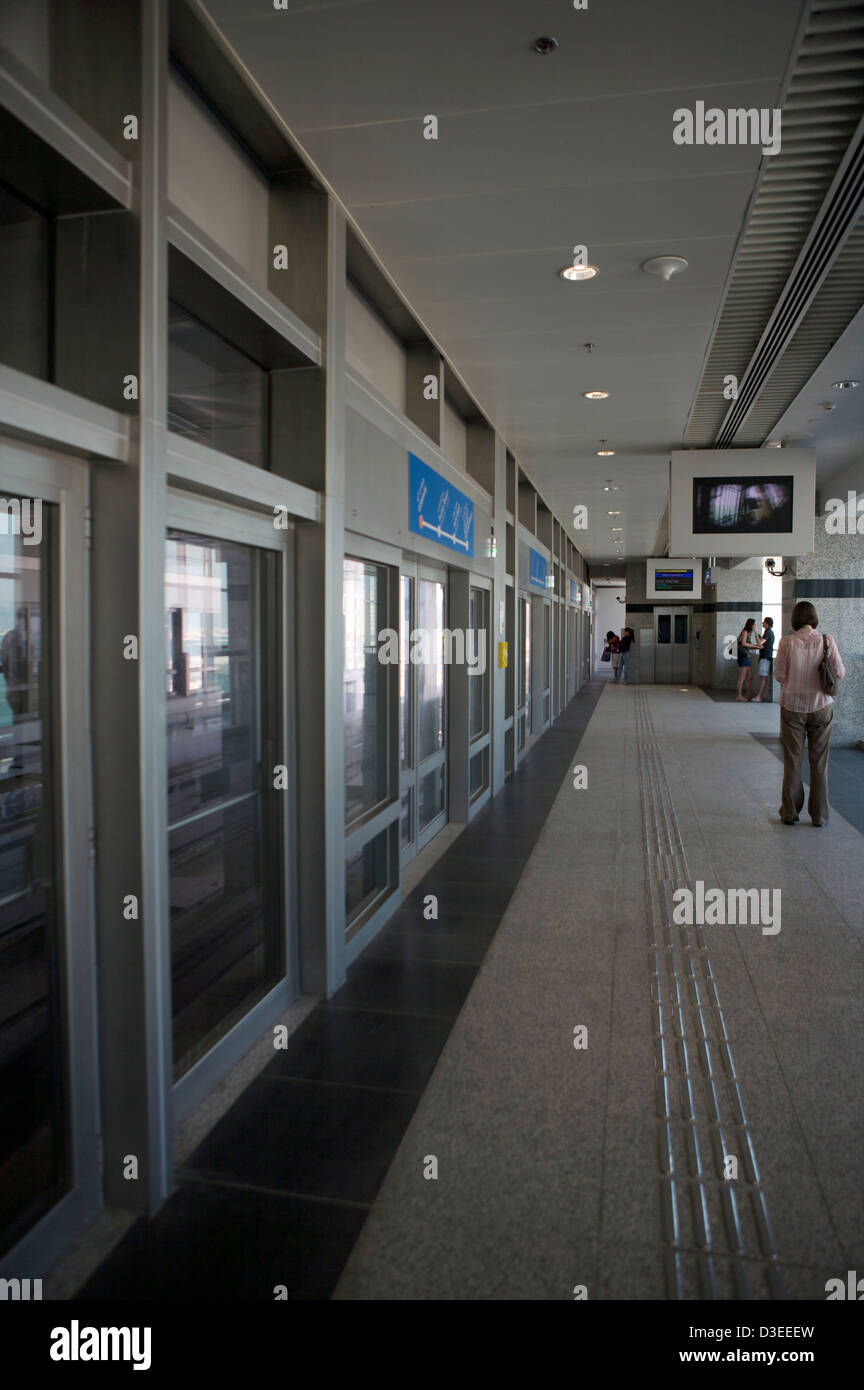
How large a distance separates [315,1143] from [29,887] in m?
1.23

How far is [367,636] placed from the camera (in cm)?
479

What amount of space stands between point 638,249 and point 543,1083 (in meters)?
3.61

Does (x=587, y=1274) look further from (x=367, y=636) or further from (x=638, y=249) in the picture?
(x=638, y=249)

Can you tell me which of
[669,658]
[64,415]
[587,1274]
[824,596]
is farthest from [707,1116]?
[669,658]

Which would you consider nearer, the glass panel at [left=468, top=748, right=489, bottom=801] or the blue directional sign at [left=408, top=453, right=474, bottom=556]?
the blue directional sign at [left=408, top=453, right=474, bottom=556]

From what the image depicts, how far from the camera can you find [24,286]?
2.26 meters

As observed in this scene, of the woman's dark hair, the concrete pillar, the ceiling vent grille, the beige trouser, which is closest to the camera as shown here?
the ceiling vent grille

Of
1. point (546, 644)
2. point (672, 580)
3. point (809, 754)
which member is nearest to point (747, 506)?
→ point (809, 754)

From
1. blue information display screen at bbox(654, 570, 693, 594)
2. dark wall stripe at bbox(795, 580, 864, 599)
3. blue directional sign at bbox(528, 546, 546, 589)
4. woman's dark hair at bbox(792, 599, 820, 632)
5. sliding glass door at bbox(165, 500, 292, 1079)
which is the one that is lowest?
sliding glass door at bbox(165, 500, 292, 1079)

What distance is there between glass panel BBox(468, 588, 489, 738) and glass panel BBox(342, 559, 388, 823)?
8.49 feet

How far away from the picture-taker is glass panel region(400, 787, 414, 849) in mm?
5980
